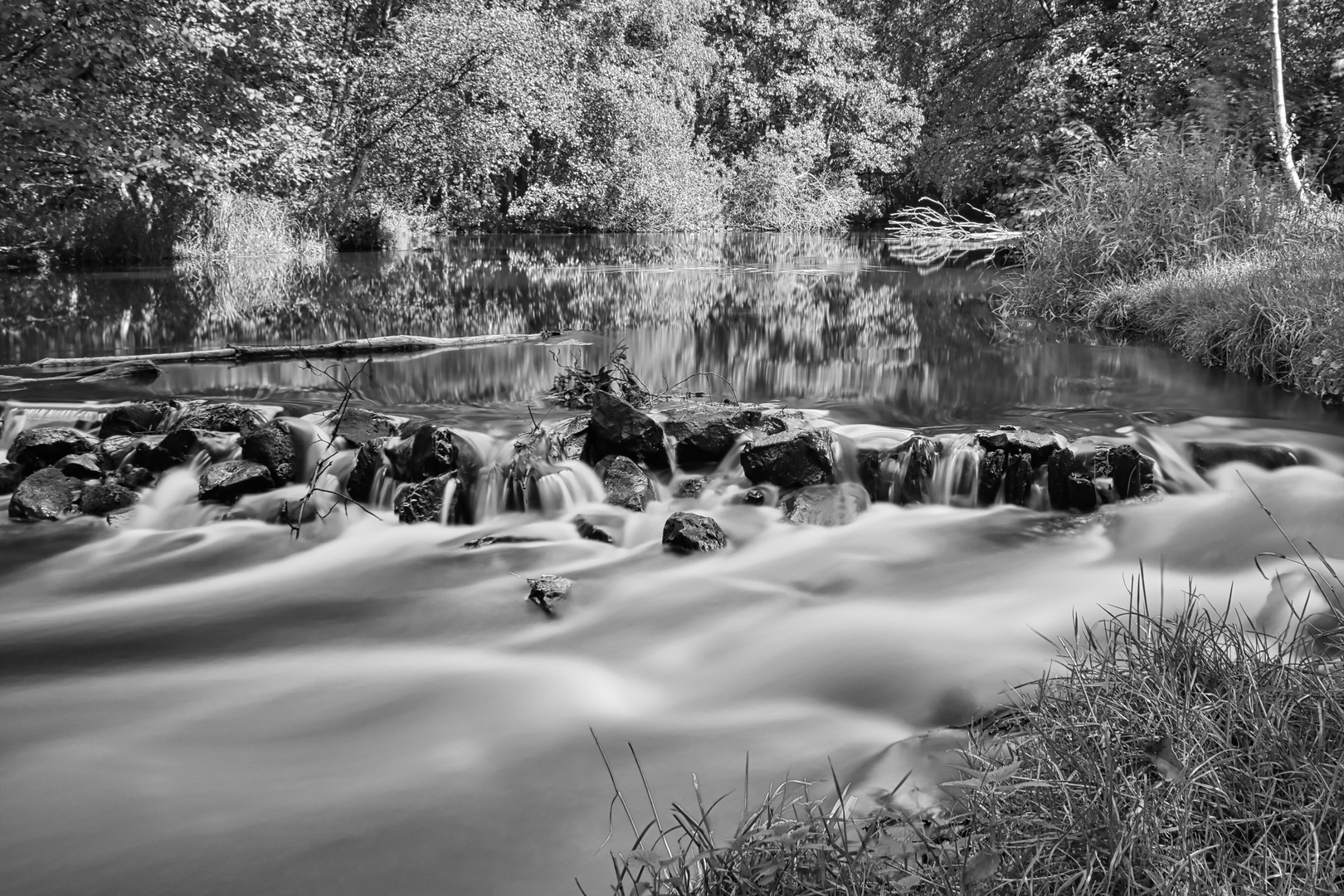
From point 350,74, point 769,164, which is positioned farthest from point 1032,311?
point 769,164

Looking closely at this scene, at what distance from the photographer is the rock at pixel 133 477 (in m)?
5.74

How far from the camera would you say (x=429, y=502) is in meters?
5.48

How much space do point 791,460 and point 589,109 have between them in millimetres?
28771

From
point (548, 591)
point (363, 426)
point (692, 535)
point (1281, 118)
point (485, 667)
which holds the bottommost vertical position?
point (485, 667)

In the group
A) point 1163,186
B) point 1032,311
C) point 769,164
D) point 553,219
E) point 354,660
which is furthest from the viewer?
point 769,164

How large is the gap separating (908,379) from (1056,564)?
4.33 metres

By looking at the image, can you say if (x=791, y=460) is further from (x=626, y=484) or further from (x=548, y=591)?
(x=548, y=591)

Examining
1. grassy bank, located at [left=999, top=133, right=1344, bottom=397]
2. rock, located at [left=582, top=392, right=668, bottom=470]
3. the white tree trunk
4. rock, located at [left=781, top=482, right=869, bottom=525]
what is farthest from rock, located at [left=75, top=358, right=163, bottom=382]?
the white tree trunk

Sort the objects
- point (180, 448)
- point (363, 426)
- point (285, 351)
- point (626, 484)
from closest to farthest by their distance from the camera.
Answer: point (626, 484), point (180, 448), point (363, 426), point (285, 351)

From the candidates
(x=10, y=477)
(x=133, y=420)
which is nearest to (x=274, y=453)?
(x=133, y=420)

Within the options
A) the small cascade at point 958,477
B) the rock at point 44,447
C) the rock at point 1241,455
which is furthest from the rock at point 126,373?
the rock at point 1241,455

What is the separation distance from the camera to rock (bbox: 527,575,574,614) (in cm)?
442

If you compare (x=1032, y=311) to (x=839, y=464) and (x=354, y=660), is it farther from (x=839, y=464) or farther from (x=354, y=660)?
(x=354, y=660)

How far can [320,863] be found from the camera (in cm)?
260
